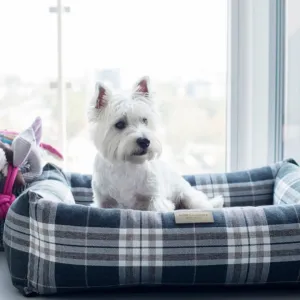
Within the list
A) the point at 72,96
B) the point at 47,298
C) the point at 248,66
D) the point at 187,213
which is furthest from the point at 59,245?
the point at 248,66

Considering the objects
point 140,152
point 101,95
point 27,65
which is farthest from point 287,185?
point 27,65

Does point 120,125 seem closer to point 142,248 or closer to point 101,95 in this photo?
point 101,95

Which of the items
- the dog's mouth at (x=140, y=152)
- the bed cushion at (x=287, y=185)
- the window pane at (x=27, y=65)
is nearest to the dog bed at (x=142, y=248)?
the dog's mouth at (x=140, y=152)

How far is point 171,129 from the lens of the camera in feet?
7.60

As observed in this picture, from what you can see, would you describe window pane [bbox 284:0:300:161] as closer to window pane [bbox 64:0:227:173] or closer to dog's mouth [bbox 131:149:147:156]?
window pane [bbox 64:0:227:173]

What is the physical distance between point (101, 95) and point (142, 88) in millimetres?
143

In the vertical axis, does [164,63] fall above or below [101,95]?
above

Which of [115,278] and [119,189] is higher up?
[119,189]

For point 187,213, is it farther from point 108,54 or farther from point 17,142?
point 108,54

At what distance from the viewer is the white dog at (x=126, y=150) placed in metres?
1.57

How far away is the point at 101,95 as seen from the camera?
161 cm

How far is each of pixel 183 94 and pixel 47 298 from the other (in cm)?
125

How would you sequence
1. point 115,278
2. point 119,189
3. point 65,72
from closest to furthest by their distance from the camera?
point 115,278 → point 119,189 → point 65,72

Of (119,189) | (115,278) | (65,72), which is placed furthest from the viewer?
(65,72)
